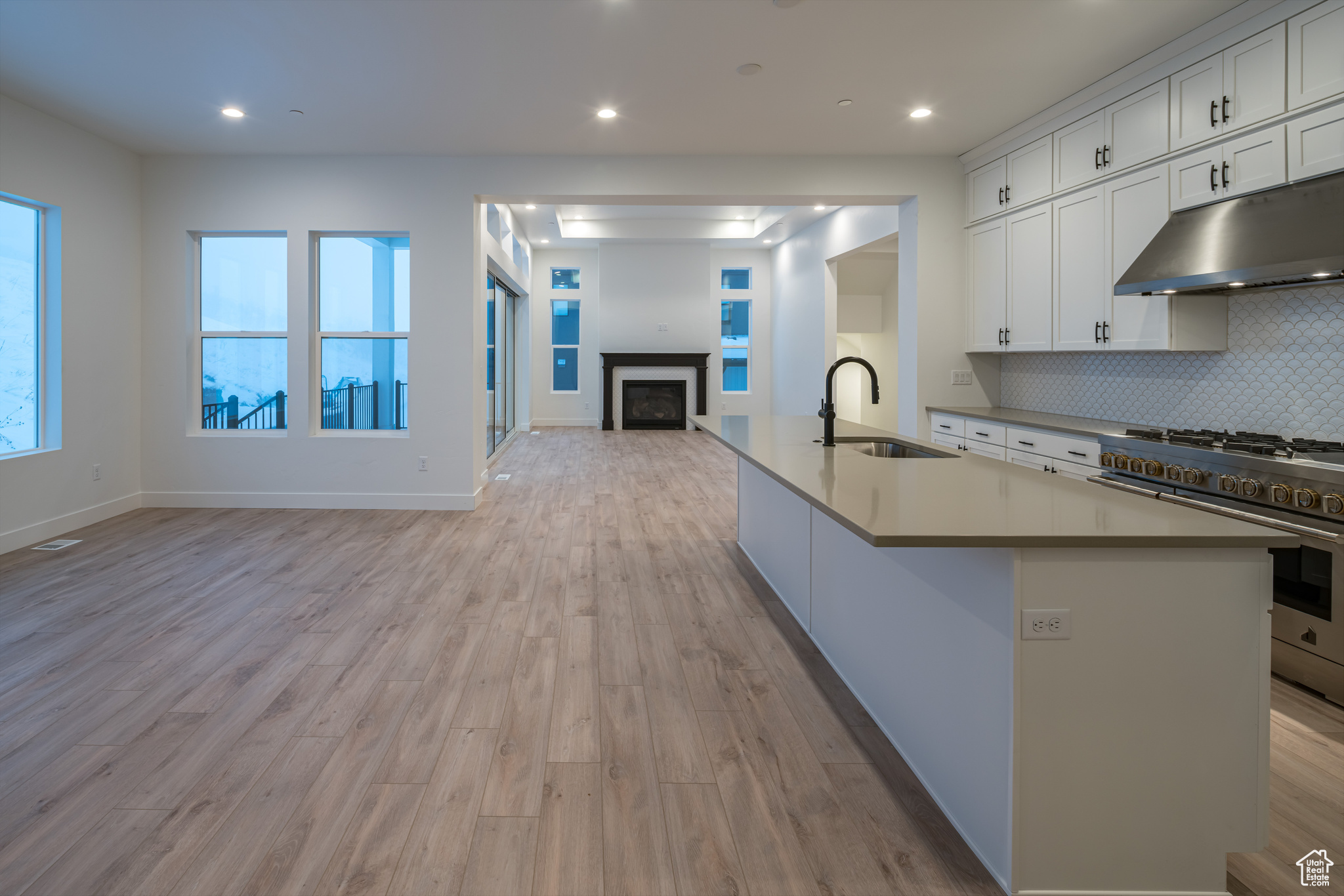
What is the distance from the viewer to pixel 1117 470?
345 cm

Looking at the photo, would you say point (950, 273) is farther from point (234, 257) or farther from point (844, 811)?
point (234, 257)

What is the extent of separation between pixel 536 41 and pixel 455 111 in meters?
1.18

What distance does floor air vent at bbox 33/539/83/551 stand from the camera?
4.38 meters

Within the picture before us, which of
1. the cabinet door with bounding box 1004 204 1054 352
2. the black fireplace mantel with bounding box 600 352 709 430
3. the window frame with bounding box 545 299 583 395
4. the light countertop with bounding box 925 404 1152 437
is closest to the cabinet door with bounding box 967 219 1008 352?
the cabinet door with bounding box 1004 204 1054 352

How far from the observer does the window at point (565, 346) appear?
12312mm

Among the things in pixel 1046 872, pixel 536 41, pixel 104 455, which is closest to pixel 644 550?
pixel 536 41

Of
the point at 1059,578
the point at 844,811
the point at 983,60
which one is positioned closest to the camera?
the point at 1059,578

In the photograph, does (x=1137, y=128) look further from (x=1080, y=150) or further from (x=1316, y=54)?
(x=1316, y=54)

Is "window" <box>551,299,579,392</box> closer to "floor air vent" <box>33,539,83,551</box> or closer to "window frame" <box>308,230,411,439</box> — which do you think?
"window frame" <box>308,230,411,439</box>

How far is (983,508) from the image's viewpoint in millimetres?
1721

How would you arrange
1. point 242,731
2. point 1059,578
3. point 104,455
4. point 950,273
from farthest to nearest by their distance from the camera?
point 950,273 < point 104,455 < point 242,731 < point 1059,578

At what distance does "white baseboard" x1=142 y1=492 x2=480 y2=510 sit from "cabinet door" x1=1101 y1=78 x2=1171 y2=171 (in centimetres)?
483

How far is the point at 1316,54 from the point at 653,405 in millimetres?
9719

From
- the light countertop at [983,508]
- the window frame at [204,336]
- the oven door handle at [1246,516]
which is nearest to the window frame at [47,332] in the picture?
the window frame at [204,336]
